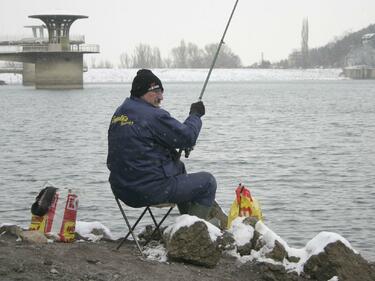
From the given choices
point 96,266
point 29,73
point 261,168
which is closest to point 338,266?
point 96,266

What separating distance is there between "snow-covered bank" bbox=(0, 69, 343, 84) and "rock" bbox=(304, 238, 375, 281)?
158 m

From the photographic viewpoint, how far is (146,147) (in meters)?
6.91

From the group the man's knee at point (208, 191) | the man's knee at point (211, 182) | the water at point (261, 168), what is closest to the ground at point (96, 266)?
the man's knee at point (208, 191)

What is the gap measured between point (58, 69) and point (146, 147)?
299 feet

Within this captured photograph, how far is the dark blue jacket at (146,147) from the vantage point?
6898mm

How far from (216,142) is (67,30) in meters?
79.1

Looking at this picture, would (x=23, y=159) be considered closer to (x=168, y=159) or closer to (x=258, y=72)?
(x=168, y=159)

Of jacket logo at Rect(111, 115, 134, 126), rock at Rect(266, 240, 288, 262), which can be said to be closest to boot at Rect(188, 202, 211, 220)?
rock at Rect(266, 240, 288, 262)

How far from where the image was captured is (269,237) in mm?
7555

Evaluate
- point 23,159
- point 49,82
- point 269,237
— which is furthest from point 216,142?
point 49,82

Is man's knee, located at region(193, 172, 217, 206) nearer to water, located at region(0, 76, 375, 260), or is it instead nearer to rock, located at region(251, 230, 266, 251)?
rock, located at region(251, 230, 266, 251)

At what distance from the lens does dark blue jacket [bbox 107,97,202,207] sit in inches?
272

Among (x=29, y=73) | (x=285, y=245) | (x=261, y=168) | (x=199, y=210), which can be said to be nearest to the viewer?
(x=199, y=210)

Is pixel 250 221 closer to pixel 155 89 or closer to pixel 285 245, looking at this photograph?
pixel 285 245
